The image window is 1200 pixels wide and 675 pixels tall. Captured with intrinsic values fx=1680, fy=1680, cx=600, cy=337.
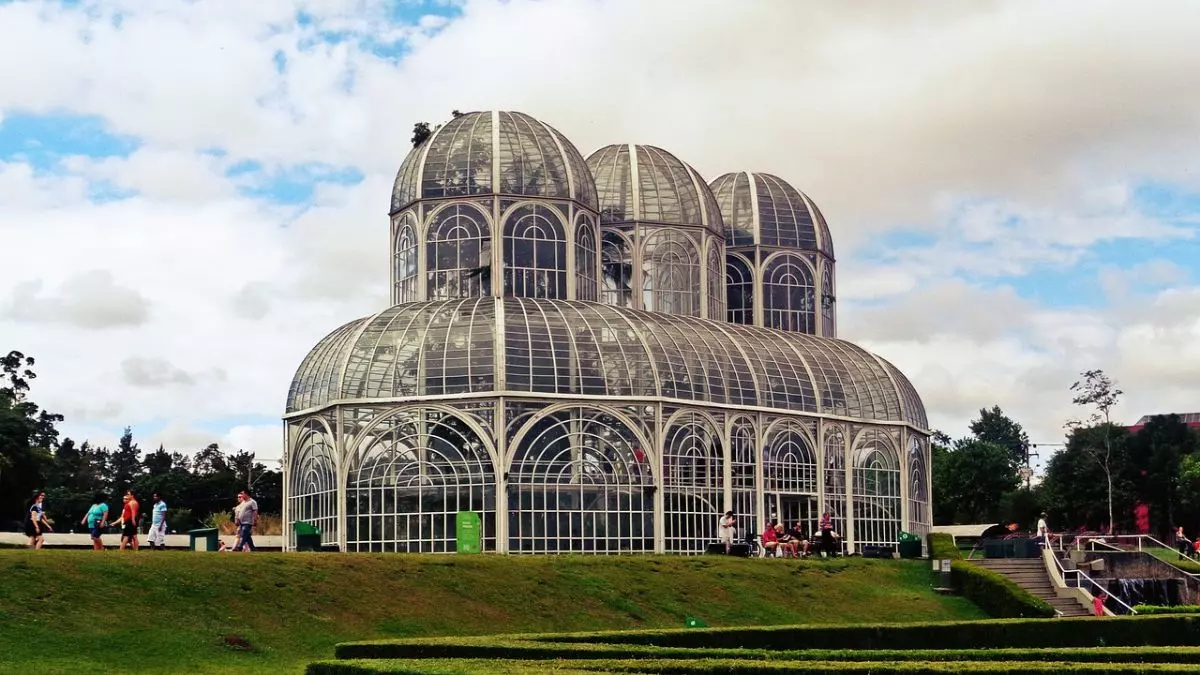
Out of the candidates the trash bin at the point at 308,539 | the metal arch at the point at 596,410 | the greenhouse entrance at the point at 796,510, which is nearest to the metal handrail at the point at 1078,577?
the greenhouse entrance at the point at 796,510

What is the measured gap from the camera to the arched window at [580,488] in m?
67.7

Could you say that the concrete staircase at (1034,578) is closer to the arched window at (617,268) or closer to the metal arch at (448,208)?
the arched window at (617,268)

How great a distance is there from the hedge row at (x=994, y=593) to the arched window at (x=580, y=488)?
1315 cm

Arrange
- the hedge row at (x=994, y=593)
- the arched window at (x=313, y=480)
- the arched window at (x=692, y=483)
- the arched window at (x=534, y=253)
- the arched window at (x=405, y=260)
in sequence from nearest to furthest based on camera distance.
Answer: the hedge row at (x=994, y=593)
the arched window at (x=313, y=480)
the arched window at (x=692, y=483)
the arched window at (x=534, y=253)
the arched window at (x=405, y=260)

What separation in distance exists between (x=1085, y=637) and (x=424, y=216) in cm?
3956

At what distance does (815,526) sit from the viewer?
77.3 metres

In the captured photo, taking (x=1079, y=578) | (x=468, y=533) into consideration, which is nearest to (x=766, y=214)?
(x=1079, y=578)

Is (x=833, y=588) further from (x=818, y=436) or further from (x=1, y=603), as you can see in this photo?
(x=1, y=603)

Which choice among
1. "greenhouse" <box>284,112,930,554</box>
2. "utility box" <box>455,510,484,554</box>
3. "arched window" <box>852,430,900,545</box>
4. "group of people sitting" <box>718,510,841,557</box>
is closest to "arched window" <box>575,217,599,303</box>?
"greenhouse" <box>284,112,930,554</box>

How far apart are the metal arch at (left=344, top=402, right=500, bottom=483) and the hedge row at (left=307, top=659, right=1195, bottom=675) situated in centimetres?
3430

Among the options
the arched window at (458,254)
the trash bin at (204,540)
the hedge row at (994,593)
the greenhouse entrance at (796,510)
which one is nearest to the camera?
the trash bin at (204,540)

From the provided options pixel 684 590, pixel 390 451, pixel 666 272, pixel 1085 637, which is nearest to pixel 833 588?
pixel 684 590

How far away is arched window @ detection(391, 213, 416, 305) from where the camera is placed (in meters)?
79.2

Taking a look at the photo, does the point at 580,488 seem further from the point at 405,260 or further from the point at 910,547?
the point at 405,260
